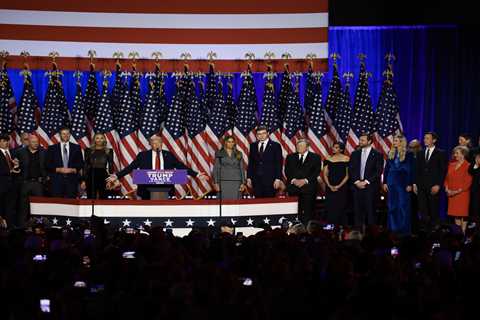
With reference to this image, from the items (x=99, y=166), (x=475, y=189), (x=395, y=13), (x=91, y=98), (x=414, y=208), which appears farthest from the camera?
(x=395, y=13)

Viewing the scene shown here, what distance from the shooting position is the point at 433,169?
47.9ft

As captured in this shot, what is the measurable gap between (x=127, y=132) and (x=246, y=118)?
2.23m

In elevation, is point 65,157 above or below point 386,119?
below

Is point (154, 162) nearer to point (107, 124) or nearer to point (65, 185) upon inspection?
point (65, 185)

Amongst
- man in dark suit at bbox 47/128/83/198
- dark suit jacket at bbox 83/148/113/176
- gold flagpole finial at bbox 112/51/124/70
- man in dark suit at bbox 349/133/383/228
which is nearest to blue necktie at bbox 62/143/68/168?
man in dark suit at bbox 47/128/83/198

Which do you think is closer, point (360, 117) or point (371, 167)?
point (371, 167)

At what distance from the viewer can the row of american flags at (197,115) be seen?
17.2 m

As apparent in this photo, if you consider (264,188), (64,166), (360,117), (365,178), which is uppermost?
(360,117)

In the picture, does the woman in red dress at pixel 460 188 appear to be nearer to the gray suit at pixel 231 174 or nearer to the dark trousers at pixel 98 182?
the gray suit at pixel 231 174

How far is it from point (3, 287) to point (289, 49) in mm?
13470

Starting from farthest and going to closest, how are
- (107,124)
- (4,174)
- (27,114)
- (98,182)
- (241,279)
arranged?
1. (107,124)
2. (27,114)
3. (4,174)
4. (98,182)
5. (241,279)

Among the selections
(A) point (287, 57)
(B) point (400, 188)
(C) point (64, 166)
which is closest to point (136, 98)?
(C) point (64, 166)

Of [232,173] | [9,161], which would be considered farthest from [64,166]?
[232,173]

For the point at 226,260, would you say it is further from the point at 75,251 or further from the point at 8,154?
the point at 8,154
